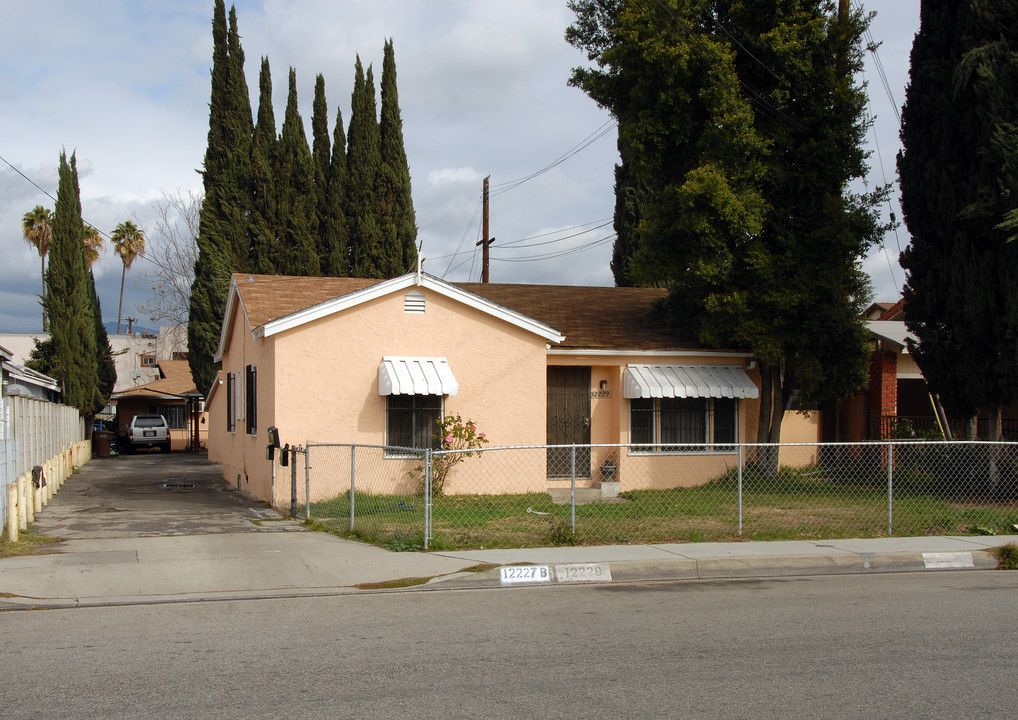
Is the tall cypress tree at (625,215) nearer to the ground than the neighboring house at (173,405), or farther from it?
farther from it

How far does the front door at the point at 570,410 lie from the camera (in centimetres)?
1711

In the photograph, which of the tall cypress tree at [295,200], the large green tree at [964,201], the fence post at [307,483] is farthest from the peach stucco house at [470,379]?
the tall cypress tree at [295,200]

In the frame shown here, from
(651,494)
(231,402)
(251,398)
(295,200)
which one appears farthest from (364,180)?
(651,494)

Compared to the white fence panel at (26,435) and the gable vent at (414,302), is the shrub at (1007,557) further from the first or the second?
the white fence panel at (26,435)

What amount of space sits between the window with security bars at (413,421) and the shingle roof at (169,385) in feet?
71.9

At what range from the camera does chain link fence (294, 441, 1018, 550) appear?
446 inches

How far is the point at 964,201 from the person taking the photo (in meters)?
14.1

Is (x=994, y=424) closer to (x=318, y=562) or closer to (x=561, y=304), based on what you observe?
(x=561, y=304)

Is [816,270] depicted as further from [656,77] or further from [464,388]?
Answer: [464,388]

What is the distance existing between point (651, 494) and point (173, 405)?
102ft

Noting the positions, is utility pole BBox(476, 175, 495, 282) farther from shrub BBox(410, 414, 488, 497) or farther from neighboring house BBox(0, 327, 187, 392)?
neighboring house BBox(0, 327, 187, 392)

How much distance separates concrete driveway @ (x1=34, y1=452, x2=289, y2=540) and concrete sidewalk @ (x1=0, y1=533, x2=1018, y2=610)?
37.9 inches

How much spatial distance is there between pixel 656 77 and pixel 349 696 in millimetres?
13132

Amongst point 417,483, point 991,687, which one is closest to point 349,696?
point 991,687
